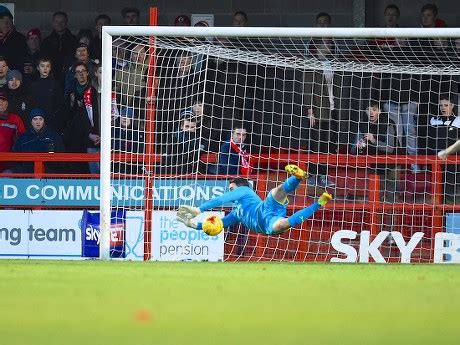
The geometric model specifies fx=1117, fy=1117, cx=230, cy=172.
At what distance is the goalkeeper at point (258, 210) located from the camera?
1169cm

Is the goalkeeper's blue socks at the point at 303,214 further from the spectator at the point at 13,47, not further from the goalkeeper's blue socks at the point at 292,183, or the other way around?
the spectator at the point at 13,47

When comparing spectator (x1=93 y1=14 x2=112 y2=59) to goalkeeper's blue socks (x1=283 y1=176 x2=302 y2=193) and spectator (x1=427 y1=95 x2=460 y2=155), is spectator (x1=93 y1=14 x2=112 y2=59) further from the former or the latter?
spectator (x1=427 y1=95 x2=460 y2=155)

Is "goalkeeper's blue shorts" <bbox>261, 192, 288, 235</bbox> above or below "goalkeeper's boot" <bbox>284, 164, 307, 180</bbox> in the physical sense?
below

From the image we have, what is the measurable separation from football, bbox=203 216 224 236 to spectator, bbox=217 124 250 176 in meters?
1.00

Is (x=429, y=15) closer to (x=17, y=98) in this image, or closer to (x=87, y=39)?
(x=87, y=39)

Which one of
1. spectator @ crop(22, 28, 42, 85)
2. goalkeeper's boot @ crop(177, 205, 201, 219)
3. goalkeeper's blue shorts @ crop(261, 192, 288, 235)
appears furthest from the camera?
spectator @ crop(22, 28, 42, 85)

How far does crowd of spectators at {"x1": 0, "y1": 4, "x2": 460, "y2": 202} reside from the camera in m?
12.8

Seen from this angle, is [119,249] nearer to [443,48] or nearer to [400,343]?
[443,48]

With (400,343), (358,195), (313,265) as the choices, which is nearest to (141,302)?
(400,343)

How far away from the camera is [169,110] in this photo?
1285 centimetres

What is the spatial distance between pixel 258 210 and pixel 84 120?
3213 millimetres

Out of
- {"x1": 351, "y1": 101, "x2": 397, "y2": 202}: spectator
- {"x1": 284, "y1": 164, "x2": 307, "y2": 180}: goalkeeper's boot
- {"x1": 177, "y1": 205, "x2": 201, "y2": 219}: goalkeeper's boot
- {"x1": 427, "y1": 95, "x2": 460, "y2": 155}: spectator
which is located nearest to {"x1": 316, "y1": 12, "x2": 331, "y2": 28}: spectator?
{"x1": 351, "y1": 101, "x2": 397, "y2": 202}: spectator

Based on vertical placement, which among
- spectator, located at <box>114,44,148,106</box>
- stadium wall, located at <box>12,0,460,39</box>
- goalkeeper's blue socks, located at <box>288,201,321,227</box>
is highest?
stadium wall, located at <box>12,0,460,39</box>

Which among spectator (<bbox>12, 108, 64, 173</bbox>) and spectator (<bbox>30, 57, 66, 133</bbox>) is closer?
spectator (<bbox>12, 108, 64, 173</bbox>)
